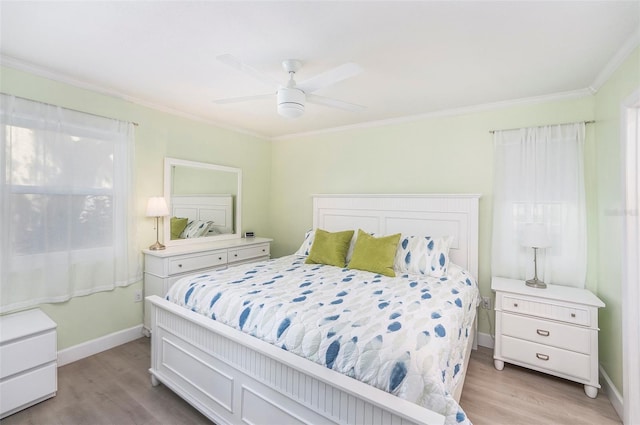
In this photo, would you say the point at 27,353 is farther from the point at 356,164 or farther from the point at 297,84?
the point at 356,164

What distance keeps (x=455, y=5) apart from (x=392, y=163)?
7.02 ft

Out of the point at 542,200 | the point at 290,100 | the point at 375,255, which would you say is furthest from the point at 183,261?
the point at 542,200

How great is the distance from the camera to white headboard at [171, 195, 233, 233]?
3449mm

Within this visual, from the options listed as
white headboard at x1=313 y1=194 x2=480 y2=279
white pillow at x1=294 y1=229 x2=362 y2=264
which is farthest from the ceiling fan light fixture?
white headboard at x1=313 y1=194 x2=480 y2=279

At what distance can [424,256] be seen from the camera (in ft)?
9.12

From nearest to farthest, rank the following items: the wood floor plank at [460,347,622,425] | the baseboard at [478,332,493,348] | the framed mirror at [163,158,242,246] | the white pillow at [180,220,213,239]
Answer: the wood floor plank at [460,347,622,425] → the baseboard at [478,332,493,348] → the framed mirror at [163,158,242,246] → the white pillow at [180,220,213,239]

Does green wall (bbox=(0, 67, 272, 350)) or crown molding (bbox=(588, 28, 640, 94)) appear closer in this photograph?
crown molding (bbox=(588, 28, 640, 94))

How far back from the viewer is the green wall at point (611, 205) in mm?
2024

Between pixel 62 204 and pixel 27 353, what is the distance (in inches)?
46.1

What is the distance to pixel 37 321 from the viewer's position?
86.5 inches

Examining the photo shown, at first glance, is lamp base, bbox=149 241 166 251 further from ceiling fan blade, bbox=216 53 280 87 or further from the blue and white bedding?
ceiling fan blade, bbox=216 53 280 87

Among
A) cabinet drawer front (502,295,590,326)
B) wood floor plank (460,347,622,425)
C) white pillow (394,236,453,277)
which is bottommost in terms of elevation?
wood floor plank (460,347,622,425)

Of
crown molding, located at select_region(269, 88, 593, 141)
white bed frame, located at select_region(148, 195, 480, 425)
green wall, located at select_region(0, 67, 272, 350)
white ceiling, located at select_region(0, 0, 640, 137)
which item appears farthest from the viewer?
crown molding, located at select_region(269, 88, 593, 141)

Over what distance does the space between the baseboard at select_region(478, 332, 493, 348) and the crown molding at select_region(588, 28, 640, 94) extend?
2.45 meters
